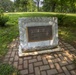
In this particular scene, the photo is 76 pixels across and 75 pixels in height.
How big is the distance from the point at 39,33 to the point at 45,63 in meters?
1.14

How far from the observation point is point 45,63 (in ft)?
11.3

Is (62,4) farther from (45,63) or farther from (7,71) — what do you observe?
(7,71)

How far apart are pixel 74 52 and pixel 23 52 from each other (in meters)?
1.81

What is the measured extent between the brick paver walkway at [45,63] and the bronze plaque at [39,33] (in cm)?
60

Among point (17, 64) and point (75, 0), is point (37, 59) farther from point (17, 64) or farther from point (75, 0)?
point (75, 0)

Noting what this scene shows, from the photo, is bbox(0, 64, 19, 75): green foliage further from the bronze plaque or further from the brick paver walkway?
the bronze plaque

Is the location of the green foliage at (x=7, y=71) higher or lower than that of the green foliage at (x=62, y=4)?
lower

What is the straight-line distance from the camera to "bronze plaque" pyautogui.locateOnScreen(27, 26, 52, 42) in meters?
4.01

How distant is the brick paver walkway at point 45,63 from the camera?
9.95ft

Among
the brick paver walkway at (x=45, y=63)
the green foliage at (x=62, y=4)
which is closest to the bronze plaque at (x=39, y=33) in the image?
the brick paver walkway at (x=45, y=63)

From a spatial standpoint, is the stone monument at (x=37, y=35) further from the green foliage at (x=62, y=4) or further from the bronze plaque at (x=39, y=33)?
the green foliage at (x=62, y=4)

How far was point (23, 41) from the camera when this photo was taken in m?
4.01

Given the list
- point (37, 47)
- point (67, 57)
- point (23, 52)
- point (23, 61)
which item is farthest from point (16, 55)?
point (67, 57)

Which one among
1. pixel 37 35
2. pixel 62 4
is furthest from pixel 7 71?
pixel 62 4
